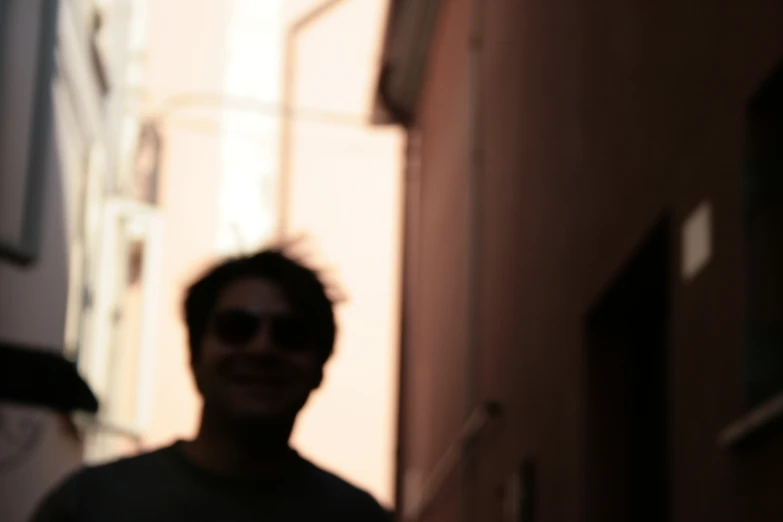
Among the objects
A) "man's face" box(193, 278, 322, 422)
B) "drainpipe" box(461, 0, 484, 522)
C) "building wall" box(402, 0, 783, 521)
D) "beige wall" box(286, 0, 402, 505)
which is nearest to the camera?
"man's face" box(193, 278, 322, 422)

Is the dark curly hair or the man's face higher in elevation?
the dark curly hair

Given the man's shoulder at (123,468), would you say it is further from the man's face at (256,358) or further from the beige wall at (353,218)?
the beige wall at (353,218)

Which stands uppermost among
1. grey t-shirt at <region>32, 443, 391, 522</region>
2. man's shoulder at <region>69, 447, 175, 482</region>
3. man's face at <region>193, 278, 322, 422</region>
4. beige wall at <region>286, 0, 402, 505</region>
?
beige wall at <region>286, 0, 402, 505</region>

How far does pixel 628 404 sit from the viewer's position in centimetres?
593

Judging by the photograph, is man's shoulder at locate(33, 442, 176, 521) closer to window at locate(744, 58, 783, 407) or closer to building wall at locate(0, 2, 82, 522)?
window at locate(744, 58, 783, 407)

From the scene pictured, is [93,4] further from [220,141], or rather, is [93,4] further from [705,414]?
[220,141]

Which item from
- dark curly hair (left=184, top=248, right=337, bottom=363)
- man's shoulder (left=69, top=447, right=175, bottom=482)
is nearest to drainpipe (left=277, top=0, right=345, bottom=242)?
dark curly hair (left=184, top=248, right=337, bottom=363)

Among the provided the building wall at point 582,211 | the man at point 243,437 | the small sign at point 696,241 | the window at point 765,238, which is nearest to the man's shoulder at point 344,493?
the man at point 243,437

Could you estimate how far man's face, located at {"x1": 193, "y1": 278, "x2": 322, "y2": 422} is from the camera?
2434 millimetres

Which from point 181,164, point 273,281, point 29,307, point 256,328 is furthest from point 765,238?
point 181,164

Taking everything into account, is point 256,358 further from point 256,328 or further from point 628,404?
point 628,404

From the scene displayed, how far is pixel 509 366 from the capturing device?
825cm

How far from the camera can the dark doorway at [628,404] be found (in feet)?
18.7

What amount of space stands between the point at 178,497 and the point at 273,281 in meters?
0.42
